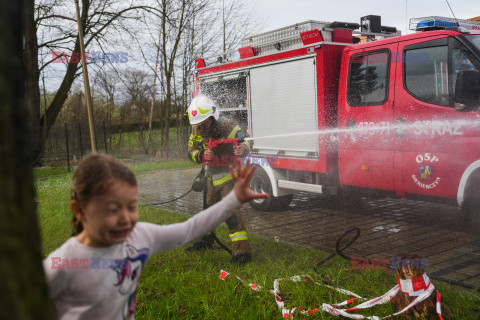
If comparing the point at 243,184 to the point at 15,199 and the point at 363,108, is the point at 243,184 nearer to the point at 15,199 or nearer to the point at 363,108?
the point at 15,199

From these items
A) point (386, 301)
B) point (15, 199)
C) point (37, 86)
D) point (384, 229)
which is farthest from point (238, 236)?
point (37, 86)

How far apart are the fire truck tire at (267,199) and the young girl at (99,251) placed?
5697mm

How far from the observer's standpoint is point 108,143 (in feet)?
67.4

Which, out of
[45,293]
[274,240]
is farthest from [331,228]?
[45,293]

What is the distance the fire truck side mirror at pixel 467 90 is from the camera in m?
4.67

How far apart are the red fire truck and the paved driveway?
49cm

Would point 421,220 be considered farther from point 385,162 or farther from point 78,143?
point 78,143

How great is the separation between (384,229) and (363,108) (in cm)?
169

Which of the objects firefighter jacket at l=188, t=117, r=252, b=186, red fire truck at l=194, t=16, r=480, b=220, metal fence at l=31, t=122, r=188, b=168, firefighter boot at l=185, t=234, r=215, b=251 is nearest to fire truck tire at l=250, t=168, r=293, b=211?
red fire truck at l=194, t=16, r=480, b=220

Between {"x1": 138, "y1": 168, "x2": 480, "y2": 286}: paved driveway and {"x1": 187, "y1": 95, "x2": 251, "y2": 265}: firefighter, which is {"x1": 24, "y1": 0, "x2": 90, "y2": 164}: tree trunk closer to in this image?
{"x1": 138, "y1": 168, "x2": 480, "y2": 286}: paved driveway

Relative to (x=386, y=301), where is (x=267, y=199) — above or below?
above

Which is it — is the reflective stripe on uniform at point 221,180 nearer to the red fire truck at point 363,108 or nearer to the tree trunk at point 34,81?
the red fire truck at point 363,108

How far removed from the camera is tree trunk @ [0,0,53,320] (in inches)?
33.9

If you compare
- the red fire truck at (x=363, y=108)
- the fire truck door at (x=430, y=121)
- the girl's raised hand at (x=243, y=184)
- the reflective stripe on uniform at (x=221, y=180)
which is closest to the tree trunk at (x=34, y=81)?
the red fire truck at (x=363, y=108)
